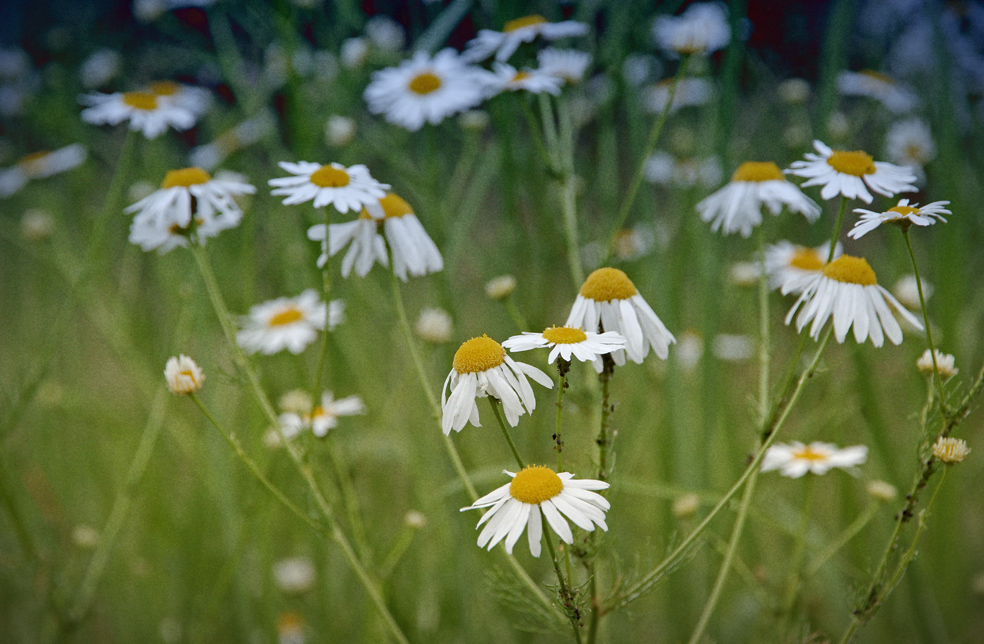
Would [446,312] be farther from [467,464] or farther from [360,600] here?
[360,600]

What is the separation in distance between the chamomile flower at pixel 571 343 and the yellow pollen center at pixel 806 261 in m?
0.58

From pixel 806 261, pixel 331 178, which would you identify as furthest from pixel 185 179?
pixel 806 261

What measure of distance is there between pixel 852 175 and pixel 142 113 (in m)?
1.04

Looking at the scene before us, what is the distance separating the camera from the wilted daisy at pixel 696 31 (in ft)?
2.99

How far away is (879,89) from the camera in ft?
4.68

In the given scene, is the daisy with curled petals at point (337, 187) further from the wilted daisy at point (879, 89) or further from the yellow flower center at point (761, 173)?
the wilted daisy at point (879, 89)

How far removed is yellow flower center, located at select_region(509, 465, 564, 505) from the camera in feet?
1.49

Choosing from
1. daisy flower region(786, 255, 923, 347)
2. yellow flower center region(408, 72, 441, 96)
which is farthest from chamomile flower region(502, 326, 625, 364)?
yellow flower center region(408, 72, 441, 96)

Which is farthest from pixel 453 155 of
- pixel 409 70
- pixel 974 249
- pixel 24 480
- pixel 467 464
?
pixel 24 480

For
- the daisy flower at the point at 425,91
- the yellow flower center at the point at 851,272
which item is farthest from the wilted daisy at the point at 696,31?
the yellow flower center at the point at 851,272

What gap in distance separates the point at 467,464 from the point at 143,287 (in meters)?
1.29

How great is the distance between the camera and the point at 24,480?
1758 mm

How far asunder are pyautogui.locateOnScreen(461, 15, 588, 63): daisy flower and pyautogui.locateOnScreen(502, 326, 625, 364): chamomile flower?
2.04 feet

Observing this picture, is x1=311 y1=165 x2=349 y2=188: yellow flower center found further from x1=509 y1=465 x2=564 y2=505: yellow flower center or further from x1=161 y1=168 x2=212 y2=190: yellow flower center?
x1=509 y1=465 x2=564 y2=505: yellow flower center
